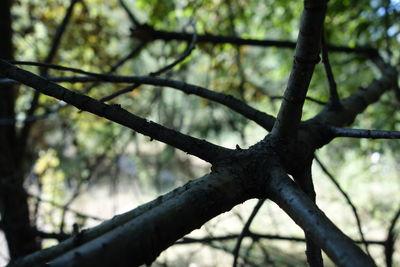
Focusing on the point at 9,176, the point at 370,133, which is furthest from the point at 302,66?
the point at 9,176

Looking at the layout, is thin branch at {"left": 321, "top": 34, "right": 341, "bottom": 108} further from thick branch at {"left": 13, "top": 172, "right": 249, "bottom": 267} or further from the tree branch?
thick branch at {"left": 13, "top": 172, "right": 249, "bottom": 267}

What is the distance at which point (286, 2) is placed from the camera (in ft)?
12.0

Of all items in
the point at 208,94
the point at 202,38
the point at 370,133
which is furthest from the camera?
the point at 202,38

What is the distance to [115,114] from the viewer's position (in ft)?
3.09

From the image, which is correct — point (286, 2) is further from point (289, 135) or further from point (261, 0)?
point (289, 135)

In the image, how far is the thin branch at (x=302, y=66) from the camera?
2.76ft

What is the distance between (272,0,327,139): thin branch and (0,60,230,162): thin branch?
20 centimetres

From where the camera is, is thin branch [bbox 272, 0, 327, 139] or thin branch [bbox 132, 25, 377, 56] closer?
thin branch [bbox 272, 0, 327, 139]

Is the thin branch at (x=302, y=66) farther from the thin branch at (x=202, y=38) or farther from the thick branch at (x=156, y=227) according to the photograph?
the thin branch at (x=202, y=38)

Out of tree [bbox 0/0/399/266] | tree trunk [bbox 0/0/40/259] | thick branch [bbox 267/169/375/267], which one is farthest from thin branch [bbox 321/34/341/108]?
tree trunk [bbox 0/0/40/259]

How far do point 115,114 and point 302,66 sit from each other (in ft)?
1.61

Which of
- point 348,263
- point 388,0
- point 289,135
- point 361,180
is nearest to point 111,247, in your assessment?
point 348,263

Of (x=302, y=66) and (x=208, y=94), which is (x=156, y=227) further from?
(x=208, y=94)

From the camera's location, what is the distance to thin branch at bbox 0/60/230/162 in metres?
0.93
